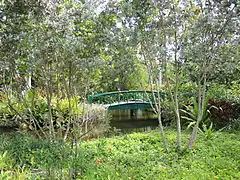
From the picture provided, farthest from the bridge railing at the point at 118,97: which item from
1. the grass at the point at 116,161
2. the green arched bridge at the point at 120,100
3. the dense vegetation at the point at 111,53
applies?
the dense vegetation at the point at 111,53

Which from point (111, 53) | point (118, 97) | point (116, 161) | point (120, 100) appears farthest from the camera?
point (120, 100)

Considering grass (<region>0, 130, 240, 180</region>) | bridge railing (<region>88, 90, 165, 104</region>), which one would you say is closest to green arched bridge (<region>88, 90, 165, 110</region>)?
bridge railing (<region>88, 90, 165, 104</region>)

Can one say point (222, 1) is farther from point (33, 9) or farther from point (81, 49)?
point (33, 9)

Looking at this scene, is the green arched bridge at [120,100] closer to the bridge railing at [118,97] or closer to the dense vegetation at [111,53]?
the bridge railing at [118,97]

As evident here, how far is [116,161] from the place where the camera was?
11.7 ft

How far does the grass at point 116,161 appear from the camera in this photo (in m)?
2.95

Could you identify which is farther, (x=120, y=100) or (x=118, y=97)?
(x=120, y=100)

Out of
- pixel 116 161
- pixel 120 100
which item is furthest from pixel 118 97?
pixel 116 161

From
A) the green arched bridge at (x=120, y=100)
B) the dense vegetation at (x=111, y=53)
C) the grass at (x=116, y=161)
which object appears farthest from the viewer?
the green arched bridge at (x=120, y=100)

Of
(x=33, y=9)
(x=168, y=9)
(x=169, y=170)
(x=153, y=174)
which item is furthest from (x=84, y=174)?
(x=168, y=9)

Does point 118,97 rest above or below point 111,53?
below

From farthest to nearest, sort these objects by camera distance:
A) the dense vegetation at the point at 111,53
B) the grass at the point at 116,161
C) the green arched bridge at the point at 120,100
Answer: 1. the green arched bridge at the point at 120,100
2. the dense vegetation at the point at 111,53
3. the grass at the point at 116,161

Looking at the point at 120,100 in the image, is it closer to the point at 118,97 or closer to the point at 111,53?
the point at 118,97

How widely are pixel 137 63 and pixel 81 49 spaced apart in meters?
1.24
